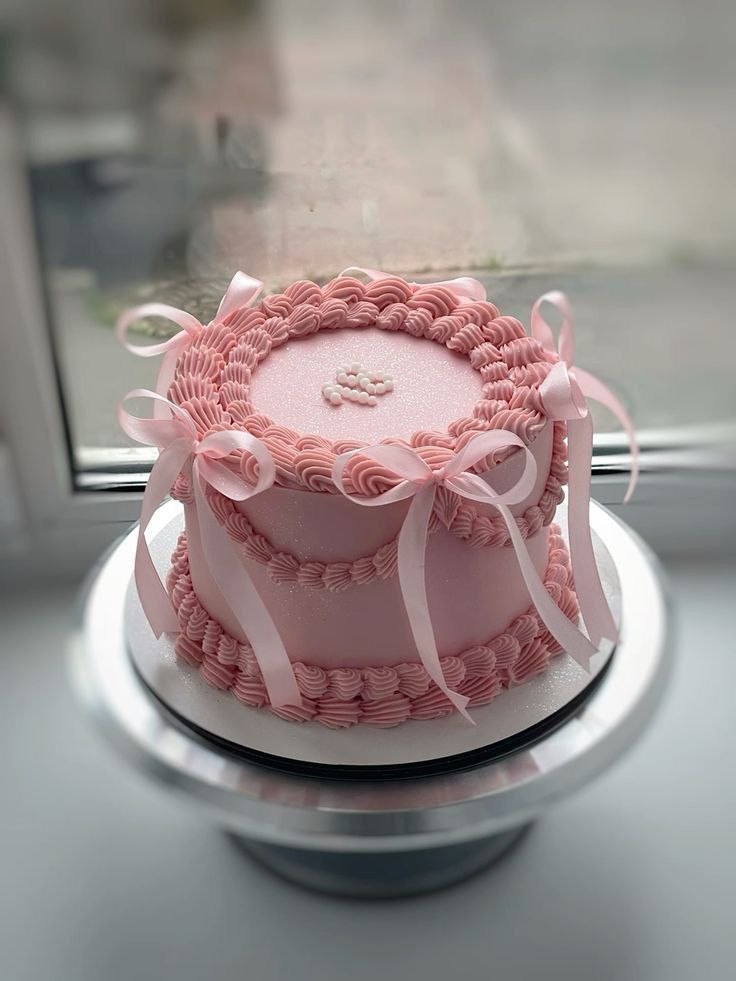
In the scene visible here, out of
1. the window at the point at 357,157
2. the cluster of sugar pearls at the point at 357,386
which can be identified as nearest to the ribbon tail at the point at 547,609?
the cluster of sugar pearls at the point at 357,386

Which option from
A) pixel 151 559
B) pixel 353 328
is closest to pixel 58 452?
pixel 151 559

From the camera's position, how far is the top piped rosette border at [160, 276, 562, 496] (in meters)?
1.00

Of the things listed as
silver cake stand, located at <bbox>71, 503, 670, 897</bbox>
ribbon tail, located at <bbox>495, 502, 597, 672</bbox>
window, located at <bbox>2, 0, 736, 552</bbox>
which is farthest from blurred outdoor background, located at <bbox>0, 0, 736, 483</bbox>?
ribbon tail, located at <bbox>495, 502, 597, 672</bbox>

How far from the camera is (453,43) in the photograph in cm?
144

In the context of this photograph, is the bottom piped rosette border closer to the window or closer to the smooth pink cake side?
the smooth pink cake side

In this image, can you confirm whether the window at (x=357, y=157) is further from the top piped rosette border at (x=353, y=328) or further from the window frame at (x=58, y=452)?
the top piped rosette border at (x=353, y=328)

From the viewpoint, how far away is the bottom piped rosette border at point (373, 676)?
1.09 metres

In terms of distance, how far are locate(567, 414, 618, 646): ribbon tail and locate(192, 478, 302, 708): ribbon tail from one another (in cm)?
33

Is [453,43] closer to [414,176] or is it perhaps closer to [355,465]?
[414,176]

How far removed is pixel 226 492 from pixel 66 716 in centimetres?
65

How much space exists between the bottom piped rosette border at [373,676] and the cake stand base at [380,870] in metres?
0.27

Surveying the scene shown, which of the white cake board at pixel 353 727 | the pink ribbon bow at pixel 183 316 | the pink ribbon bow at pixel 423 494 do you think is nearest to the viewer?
the pink ribbon bow at pixel 423 494

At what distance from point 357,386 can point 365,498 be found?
17 centimetres

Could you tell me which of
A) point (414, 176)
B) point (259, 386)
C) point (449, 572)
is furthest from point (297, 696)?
point (414, 176)
